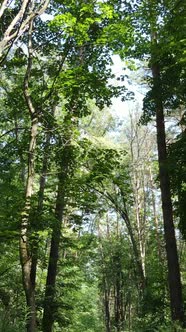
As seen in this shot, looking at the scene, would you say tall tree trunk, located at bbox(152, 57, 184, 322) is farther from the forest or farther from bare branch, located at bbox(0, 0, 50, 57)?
bare branch, located at bbox(0, 0, 50, 57)

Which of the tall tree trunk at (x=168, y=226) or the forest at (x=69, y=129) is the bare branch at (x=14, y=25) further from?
the tall tree trunk at (x=168, y=226)

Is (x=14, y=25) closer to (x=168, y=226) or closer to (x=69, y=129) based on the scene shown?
(x=69, y=129)

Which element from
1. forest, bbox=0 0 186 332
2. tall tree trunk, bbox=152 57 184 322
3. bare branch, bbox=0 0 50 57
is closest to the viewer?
bare branch, bbox=0 0 50 57

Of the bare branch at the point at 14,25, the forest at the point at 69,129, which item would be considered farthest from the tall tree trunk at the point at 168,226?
the bare branch at the point at 14,25

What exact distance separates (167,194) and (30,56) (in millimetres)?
5365

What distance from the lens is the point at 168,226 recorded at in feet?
32.6

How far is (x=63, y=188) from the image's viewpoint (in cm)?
884

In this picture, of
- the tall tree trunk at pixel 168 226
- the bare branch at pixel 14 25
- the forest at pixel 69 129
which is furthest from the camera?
the tall tree trunk at pixel 168 226

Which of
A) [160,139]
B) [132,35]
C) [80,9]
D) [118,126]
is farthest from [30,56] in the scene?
[118,126]

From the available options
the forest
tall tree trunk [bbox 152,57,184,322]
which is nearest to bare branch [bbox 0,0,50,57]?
the forest

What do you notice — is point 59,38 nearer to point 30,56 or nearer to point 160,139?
point 30,56

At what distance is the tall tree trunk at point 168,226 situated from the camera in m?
9.18

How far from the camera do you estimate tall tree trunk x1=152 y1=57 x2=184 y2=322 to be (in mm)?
9180

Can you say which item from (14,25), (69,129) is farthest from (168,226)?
(14,25)
